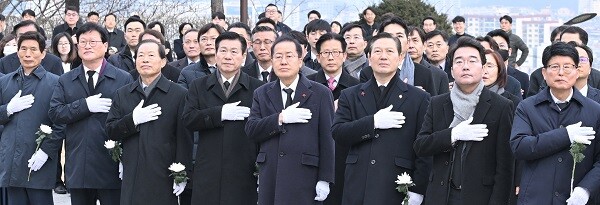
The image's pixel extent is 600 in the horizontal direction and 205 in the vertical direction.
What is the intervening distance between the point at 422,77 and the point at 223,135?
181 centimetres

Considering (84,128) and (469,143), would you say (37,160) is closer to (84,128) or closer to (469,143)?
(84,128)

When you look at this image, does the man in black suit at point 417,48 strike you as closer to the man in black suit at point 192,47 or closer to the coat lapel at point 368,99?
the coat lapel at point 368,99

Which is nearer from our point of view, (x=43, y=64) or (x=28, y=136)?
(x=28, y=136)

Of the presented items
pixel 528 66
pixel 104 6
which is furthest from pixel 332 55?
pixel 104 6

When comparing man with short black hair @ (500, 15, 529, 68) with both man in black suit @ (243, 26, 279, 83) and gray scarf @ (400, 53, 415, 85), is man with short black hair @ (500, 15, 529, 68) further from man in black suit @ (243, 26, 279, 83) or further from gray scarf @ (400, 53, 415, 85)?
gray scarf @ (400, 53, 415, 85)

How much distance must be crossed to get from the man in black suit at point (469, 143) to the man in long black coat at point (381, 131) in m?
0.35

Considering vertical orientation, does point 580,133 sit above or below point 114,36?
below

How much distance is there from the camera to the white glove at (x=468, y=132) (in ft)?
22.5

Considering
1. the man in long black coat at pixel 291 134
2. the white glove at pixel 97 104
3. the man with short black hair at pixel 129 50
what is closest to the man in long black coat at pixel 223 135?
the man in long black coat at pixel 291 134

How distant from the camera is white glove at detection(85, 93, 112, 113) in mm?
8711

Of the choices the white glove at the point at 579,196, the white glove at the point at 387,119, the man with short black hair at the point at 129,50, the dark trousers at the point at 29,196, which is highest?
the man with short black hair at the point at 129,50

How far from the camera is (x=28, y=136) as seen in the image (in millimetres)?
9336

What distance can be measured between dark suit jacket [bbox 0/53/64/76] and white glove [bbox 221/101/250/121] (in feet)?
11.0

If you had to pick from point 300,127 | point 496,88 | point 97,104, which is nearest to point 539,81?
point 496,88
